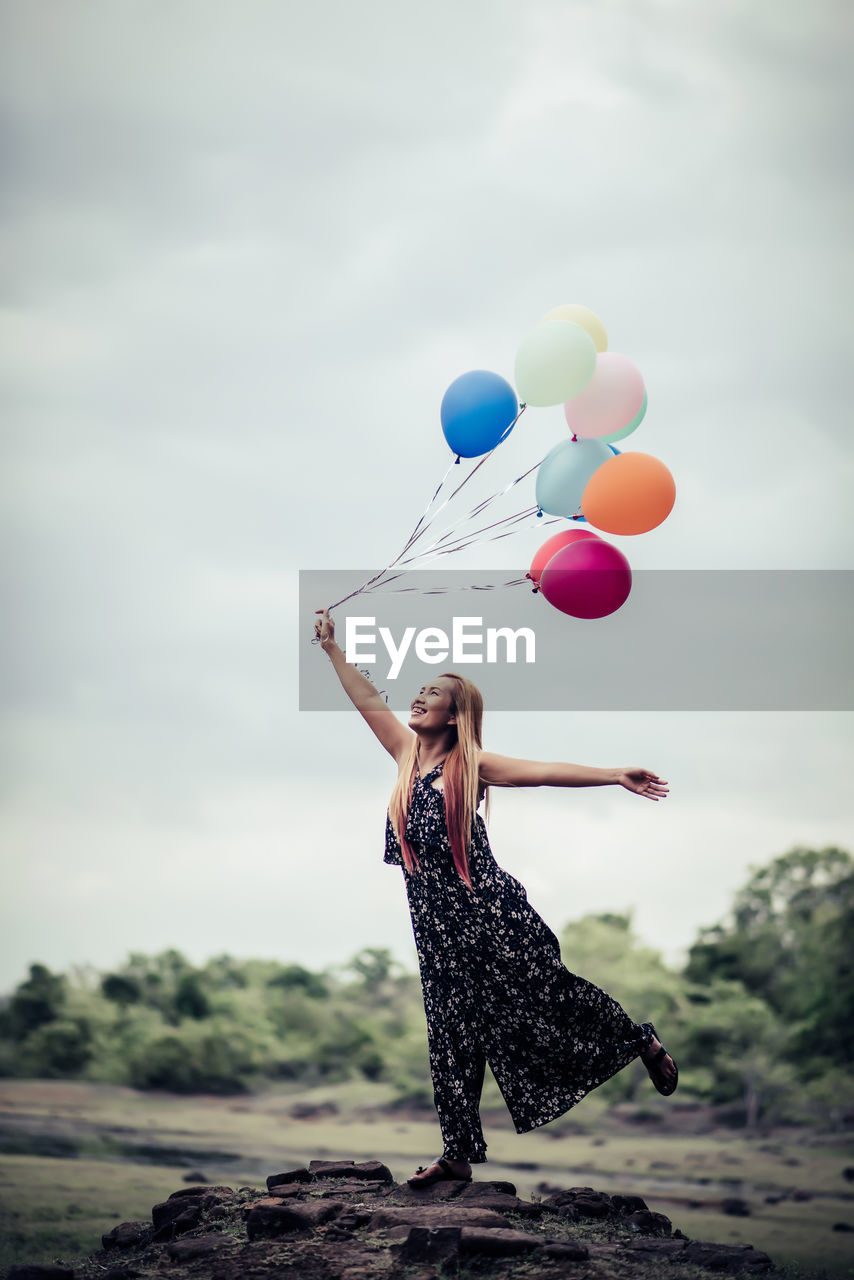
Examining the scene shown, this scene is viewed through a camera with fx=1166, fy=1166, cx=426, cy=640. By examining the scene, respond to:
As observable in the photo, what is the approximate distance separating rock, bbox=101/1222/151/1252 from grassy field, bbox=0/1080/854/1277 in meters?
4.09

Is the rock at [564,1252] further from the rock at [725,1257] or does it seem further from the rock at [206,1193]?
the rock at [206,1193]

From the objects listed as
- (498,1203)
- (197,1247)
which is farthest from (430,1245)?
(197,1247)

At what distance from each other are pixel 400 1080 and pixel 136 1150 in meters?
8.91

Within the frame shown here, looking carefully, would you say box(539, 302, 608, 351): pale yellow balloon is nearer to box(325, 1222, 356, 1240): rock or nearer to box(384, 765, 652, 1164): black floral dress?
box(384, 765, 652, 1164): black floral dress

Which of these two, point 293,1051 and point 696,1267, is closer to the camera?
point 696,1267

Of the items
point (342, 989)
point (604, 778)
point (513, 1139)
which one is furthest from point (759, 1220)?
point (342, 989)

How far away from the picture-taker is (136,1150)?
1650 cm

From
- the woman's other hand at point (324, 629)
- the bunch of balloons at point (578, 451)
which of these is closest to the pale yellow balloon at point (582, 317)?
the bunch of balloons at point (578, 451)

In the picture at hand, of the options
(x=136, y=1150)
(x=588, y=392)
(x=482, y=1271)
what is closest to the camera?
(x=482, y=1271)

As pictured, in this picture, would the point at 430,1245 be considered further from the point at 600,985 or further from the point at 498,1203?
the point at 600,985

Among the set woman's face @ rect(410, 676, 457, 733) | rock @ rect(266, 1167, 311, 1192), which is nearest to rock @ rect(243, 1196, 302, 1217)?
rock @ rect(266, 1167, 311, 1192)

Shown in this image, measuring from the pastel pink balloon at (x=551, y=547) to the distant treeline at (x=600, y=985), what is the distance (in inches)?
774

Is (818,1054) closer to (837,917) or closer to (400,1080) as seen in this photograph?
(837,917)

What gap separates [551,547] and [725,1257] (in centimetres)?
325
